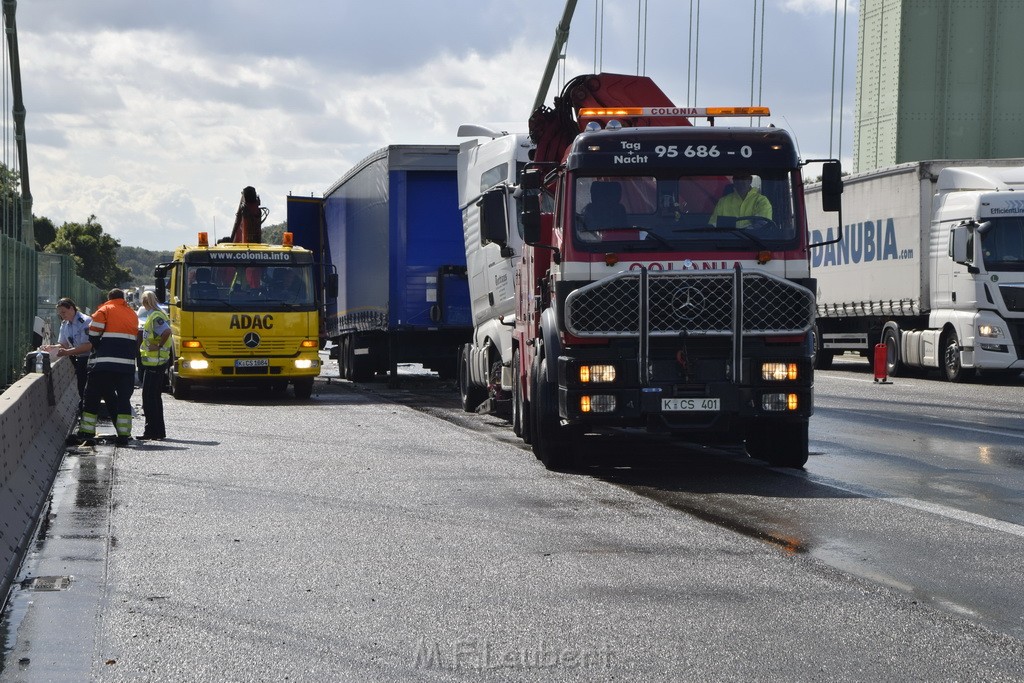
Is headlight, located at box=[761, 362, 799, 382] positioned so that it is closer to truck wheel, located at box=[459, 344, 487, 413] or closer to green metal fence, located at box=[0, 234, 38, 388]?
truck wheel, located at box=[459, 344, 487, 413]

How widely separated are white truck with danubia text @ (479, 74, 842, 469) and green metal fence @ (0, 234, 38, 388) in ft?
34.8

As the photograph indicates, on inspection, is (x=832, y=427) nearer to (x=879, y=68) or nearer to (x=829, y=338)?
(x=829, y=338)

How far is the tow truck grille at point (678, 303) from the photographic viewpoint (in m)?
11.7

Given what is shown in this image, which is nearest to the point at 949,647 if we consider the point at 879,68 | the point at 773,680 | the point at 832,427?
the point at 773,680

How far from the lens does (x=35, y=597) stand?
710 cm

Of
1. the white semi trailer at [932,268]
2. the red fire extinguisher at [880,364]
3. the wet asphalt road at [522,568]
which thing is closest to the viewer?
the wet asphalt road at [522,568]

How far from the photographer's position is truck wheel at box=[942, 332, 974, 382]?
26633 millimetres

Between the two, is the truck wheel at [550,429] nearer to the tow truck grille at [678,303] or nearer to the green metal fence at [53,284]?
the tow truck grille at [678,303]

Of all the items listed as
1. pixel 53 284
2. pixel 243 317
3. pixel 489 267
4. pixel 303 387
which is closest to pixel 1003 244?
pixel 489 267

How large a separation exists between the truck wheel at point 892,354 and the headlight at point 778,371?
17962 millimetres

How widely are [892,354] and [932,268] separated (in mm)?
2598

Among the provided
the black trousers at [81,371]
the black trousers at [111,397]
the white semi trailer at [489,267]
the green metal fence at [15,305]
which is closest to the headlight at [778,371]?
the white semi trailer at [489,267]

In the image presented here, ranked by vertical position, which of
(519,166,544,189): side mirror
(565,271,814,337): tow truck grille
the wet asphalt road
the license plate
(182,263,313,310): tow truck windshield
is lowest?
the wet asphalt road

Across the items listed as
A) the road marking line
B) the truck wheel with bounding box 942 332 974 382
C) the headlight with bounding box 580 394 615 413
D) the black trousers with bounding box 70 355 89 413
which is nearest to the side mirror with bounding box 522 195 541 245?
the headlight with bounding box 580 394 615 413
